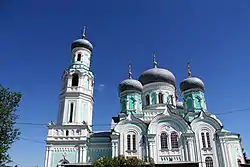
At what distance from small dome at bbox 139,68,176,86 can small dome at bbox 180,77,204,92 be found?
2.96 meters

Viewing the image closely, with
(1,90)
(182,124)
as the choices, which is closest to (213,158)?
(182,124)

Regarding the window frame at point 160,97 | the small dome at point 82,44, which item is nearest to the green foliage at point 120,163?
the window frame at point 160,97

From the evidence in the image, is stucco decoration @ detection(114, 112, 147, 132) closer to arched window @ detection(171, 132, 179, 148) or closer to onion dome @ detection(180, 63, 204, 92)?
arched window @ detection(171, 132, 179, 148)

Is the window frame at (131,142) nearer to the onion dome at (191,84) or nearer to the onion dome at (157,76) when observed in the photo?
the onion dome at (191,84)

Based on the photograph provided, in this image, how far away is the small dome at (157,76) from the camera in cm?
3412

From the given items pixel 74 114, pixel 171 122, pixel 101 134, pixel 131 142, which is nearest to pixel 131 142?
pixel 131 142

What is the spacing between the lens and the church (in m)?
25.2

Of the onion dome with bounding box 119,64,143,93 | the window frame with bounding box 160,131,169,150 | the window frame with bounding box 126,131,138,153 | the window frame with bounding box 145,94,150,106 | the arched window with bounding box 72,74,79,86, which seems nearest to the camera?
the window frame with bounding box 126,131,138,153

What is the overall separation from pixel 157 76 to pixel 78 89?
38.9 ft

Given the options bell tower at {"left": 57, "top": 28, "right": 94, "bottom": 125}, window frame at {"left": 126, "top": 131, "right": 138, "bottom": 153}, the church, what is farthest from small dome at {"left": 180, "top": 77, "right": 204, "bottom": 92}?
bell tower at {"left": 57, "top": 28, "right": 94, "bottom": 125}

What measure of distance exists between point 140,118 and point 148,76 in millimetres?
7905

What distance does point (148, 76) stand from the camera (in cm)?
3469

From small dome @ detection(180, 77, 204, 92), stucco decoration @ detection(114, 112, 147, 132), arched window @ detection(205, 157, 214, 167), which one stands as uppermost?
small dome @ detection(180, 77, 204, 92)

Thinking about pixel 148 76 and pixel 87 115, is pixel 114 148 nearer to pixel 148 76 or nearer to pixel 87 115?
pixel 87 115
